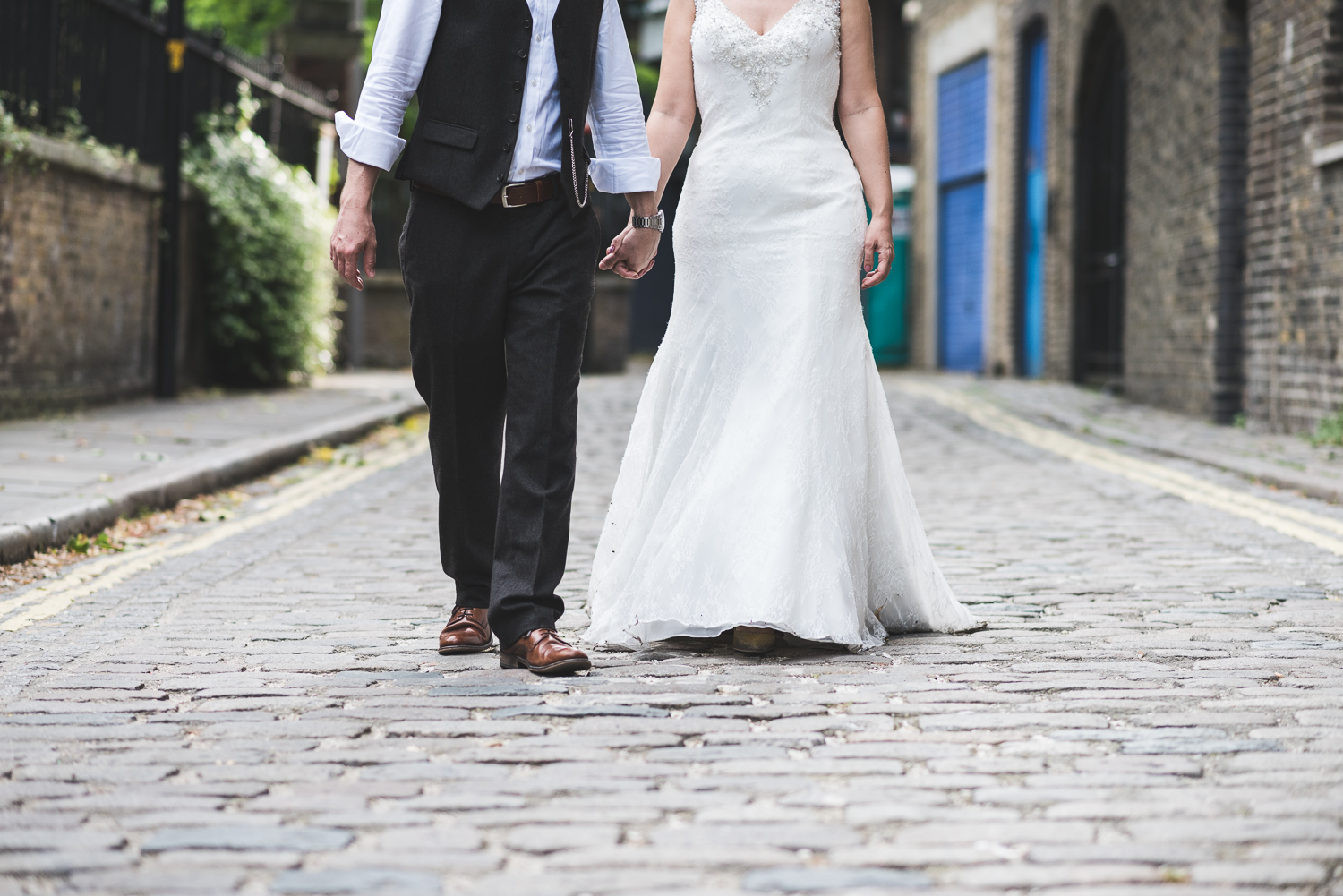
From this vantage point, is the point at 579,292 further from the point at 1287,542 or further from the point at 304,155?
the point at 304,155

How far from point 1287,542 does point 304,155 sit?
1364cm

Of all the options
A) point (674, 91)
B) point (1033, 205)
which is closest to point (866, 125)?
point (674, 91)

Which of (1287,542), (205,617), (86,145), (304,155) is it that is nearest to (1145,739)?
(205,617)

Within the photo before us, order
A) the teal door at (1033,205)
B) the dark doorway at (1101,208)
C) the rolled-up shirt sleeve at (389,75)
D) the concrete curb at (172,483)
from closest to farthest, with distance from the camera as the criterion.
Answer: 1. the rolled-up shirt sleeve at (389,75)
2. the concrete curb at (172,483)
3. the dark doorway at (1101,208)
4. the teal door at (1033,205)

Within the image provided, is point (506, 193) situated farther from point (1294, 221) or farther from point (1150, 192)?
point (1150, 192)

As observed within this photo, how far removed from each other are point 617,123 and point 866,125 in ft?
2.59

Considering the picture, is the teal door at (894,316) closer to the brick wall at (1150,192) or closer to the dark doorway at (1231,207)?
the brick wall at (1150,192)

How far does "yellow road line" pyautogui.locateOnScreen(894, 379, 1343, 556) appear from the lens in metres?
6.88

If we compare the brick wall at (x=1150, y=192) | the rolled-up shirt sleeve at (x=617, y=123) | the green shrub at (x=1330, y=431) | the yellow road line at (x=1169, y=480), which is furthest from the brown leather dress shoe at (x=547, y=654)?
the brick wall at (x=1150, y=192)

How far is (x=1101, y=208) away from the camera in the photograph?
1667 centimetres

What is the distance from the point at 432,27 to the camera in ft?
13.0

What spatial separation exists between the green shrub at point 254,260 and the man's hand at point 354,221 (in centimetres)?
1015

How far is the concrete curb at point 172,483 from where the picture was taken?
6.10 meters

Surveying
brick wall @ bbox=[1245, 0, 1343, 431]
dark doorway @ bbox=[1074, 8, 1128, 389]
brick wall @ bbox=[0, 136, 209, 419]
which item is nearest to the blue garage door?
dark doorway @ bbox=[1074, 8, 1128, 389]
